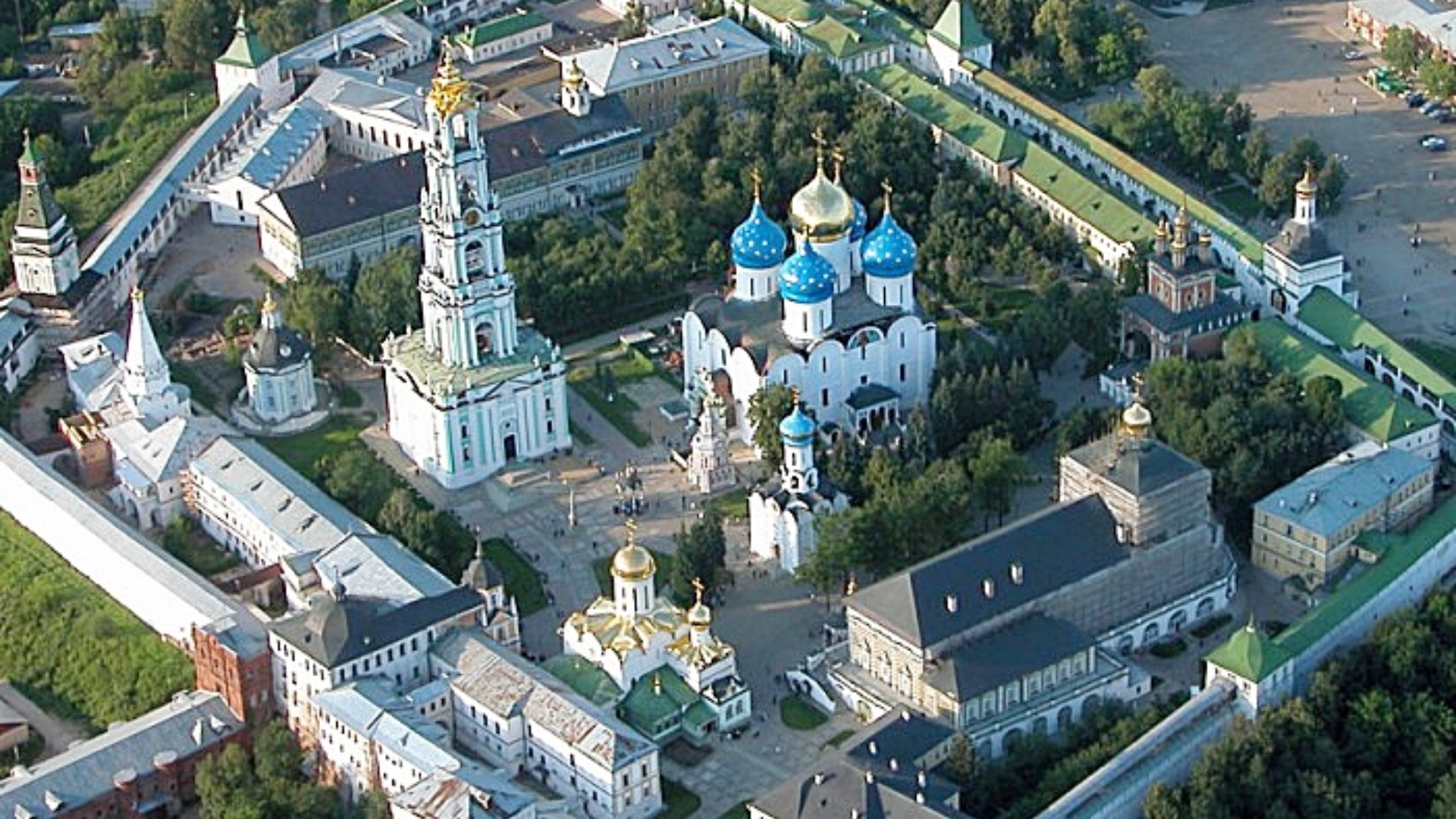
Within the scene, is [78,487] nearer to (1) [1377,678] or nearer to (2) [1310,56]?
(1) [1377,678]

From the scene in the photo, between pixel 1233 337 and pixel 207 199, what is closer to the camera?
pixel 1233 337

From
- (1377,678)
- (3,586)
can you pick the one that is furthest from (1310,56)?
(3,586)

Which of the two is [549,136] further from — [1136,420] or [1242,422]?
[1136,420]

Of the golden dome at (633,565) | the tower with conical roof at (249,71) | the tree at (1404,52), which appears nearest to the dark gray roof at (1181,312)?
the golden dome at (633,565)

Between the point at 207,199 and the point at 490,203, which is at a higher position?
the point at 490,203

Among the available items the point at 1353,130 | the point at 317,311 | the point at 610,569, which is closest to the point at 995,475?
the point at 610,569

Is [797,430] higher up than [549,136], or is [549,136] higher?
[797,430]
